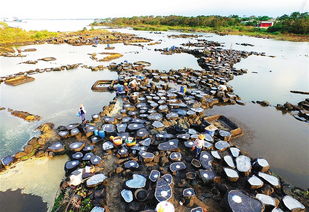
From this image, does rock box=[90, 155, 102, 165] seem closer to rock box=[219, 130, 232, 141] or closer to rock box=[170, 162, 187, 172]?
rock box=[170, 162, 187, 172]

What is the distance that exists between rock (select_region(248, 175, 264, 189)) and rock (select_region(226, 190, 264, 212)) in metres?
1.01

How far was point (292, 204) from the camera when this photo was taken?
236 inches

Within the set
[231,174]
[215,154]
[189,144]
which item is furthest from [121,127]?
[231,174]

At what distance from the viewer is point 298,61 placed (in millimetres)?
28188

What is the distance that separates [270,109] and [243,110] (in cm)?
244

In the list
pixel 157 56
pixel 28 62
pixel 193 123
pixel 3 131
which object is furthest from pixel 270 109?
pixel 28 62

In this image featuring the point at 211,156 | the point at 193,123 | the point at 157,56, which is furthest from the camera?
the point at 157,56

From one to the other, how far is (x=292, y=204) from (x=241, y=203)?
7.19ft

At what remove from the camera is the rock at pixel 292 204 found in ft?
19.3

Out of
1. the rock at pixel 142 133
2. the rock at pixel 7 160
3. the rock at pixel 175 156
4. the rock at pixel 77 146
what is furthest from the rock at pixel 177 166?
the rock at pixel 7 160

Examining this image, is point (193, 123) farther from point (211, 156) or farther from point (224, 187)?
point (224, 187)

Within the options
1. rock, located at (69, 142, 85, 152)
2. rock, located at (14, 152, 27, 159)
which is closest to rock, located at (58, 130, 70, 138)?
rock, located at (69, 142, 85, 152)

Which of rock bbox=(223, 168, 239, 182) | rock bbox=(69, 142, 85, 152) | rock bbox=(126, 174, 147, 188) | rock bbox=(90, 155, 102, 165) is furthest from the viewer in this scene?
rock bbox=(69, 142, 85, 152)

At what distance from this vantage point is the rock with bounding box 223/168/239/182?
6.84m
